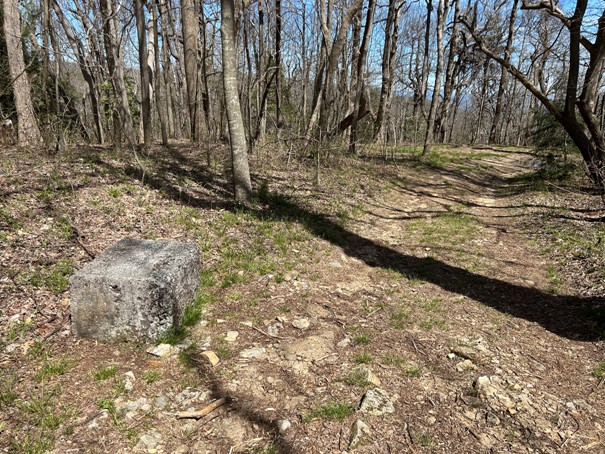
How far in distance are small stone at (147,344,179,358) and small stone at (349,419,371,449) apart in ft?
5.90

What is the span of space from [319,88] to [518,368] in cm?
1038

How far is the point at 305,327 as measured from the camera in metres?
4.14

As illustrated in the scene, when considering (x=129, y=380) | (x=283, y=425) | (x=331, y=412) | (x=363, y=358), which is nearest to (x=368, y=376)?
(x=363, y=358)

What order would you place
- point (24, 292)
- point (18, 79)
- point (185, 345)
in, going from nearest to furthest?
point (185, 345) → point (24, 292) → point (18, 79)

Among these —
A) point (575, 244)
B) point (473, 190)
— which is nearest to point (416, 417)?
point (575, 244)

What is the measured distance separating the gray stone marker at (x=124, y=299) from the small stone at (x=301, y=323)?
4.16 feet

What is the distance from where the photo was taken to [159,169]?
319 inches

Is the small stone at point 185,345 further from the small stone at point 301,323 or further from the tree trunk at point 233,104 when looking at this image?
the tree trunk at point 233,104

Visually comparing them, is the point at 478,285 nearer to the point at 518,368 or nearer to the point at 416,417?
the point at 518,368

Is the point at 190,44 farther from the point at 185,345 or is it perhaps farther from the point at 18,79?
the point at 185,345

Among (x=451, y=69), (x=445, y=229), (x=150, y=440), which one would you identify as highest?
(x=451, y=69)

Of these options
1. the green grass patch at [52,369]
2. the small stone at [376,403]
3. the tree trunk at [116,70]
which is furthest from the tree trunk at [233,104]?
the small stone at [376,403]

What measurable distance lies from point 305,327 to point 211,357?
3.58ft

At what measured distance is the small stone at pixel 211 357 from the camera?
3465mm
